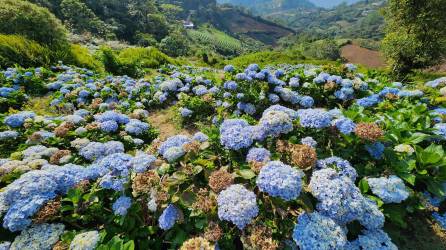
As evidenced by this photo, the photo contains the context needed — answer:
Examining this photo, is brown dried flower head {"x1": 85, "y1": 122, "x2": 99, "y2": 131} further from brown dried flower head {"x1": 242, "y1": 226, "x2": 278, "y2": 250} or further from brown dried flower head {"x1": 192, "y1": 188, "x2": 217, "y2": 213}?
brown dried flower head {"x1": 242, "y1": 226, "x2": 278, "y2": 250}

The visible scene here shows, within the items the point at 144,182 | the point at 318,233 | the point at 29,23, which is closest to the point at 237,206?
the point at 318,233

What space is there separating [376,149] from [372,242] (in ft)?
4.66

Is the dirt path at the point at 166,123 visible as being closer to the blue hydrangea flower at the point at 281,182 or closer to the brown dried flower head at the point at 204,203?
the brown dried flower head at the point at 204,203

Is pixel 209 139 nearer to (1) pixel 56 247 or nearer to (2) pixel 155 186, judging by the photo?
(2) pixel 155 186

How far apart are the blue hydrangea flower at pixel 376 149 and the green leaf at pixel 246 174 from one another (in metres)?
1.78

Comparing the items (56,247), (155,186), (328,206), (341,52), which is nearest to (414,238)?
(328,206)

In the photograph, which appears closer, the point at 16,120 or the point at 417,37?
the point at 16,120

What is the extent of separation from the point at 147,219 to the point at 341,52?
7775cm

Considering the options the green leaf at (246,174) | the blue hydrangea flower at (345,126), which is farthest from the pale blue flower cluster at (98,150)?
the blue hydrangea flower at (345,126)

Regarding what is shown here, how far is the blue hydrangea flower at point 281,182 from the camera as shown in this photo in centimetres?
233

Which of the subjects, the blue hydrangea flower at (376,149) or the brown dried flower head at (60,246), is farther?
the blue hydrangea flower at (376,149)

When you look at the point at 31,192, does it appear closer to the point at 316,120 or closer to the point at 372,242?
the point at 316,120

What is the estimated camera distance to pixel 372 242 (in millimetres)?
2471

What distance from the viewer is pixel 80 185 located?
118 inches
